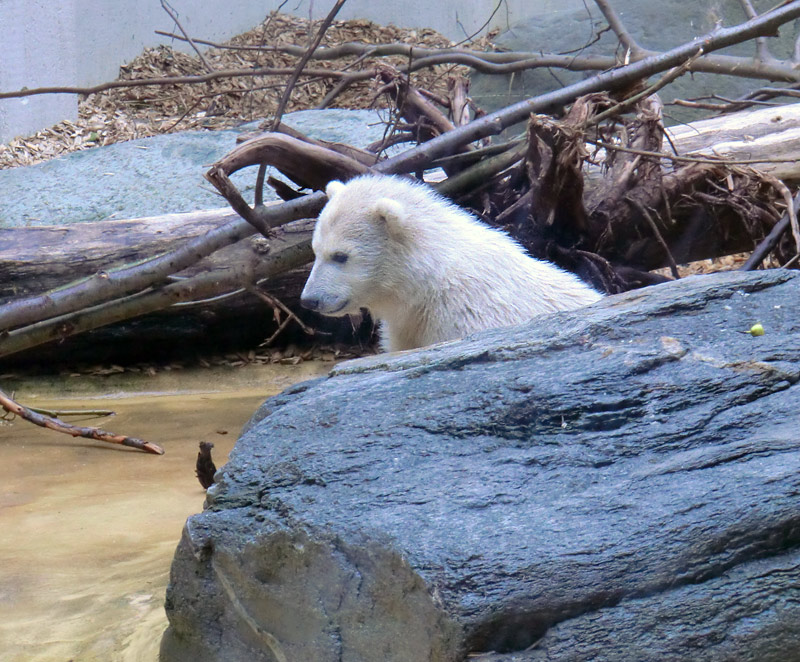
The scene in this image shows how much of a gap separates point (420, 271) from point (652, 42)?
7895mm

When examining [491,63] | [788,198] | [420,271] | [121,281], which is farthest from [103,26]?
[788,198]

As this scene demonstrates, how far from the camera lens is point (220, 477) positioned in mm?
2441

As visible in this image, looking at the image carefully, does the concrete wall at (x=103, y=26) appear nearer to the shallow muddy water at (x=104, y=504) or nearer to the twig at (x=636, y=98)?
the twig at (x=636, y=98)

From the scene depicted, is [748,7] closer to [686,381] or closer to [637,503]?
[686,381]

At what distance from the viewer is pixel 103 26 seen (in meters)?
10.5

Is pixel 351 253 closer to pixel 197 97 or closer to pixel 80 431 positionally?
pixel 80 431

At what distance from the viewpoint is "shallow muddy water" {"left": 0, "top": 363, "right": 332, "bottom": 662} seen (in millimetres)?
2822

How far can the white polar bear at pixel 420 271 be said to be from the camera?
159 inches

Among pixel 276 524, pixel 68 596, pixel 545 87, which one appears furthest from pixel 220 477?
pixel 545 87

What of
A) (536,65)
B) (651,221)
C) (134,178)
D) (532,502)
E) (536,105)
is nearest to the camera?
(532,502)

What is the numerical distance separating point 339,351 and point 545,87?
5.35m

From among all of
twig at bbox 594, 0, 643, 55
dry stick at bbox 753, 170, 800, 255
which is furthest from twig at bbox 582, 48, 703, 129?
twig at bbox 594, 0, 643, 55

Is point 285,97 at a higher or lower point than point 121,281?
higher


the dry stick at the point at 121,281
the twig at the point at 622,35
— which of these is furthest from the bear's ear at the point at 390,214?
the twig at the point at 622,35
